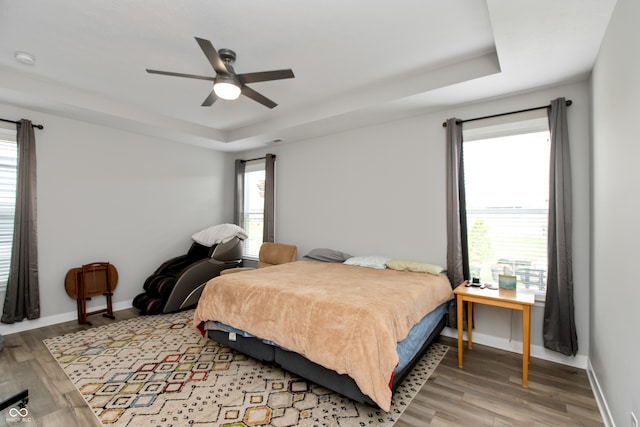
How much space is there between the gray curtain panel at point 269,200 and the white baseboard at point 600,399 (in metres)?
4.08

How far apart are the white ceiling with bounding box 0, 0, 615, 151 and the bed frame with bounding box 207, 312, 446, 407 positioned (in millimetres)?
2464

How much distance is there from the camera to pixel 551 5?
1794 mm

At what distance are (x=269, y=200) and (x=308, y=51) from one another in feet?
9.29

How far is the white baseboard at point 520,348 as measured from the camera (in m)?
2.73

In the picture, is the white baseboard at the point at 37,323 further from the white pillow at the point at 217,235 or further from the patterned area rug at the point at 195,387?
the white pillow at the point at 217,235

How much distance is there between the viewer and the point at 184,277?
4.24 meters

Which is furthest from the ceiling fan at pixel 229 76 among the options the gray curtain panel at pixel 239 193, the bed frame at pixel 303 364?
the gray curtain panel at pixel 239 193

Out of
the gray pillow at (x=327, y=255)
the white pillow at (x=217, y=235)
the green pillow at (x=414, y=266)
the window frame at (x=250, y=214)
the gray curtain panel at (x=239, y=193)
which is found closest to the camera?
the green pillow at (x=414, y=266)

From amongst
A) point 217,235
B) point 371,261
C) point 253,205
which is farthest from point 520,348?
point 253,205

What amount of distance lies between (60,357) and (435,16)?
4.38 meters

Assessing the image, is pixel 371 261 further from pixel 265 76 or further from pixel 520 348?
pixel 265 76

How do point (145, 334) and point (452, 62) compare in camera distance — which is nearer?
point (452, 62)

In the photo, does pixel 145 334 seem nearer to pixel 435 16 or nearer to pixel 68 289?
pixel 68 289

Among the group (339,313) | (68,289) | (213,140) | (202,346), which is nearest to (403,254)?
(339,313)
